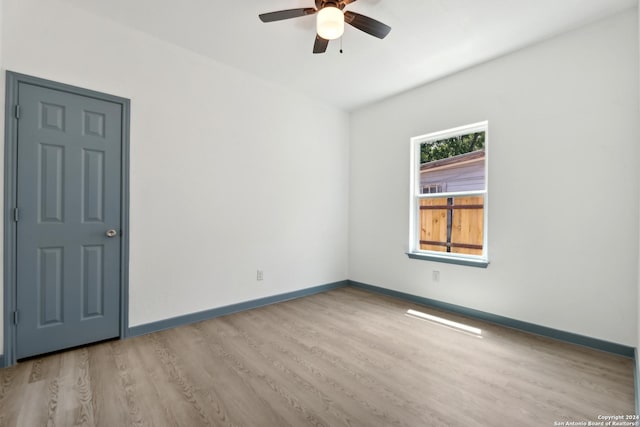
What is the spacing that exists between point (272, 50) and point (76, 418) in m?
3.23

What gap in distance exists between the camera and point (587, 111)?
2.50 meters

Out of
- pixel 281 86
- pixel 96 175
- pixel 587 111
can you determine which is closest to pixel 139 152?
pixel 96 175

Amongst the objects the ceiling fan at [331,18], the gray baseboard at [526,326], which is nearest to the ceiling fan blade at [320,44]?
the ceiling fan at [331,18]

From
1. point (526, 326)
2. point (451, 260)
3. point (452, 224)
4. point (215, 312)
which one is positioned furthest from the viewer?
point (452, 224)

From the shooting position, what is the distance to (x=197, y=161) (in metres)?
3.06

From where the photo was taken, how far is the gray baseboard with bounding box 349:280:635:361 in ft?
7.73

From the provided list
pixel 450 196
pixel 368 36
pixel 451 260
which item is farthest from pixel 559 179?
pixel 368 36

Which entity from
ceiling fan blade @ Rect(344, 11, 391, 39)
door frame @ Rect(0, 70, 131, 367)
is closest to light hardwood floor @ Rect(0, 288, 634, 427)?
door frame @ Rect(0, 70, 131, 367)

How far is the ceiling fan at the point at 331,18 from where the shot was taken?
203 cm

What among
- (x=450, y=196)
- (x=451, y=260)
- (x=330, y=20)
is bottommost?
(x=451, y=260)

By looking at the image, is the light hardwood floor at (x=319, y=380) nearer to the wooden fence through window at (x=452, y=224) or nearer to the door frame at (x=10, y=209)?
the door frame at (x=10, y=209)

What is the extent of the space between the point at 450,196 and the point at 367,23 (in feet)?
7.13

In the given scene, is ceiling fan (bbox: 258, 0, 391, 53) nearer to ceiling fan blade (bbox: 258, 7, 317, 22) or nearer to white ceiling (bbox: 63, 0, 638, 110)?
ceiling fan blade (bbox: 258, 7, 317, 22)

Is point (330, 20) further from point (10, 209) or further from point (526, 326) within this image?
point (526, 326)
